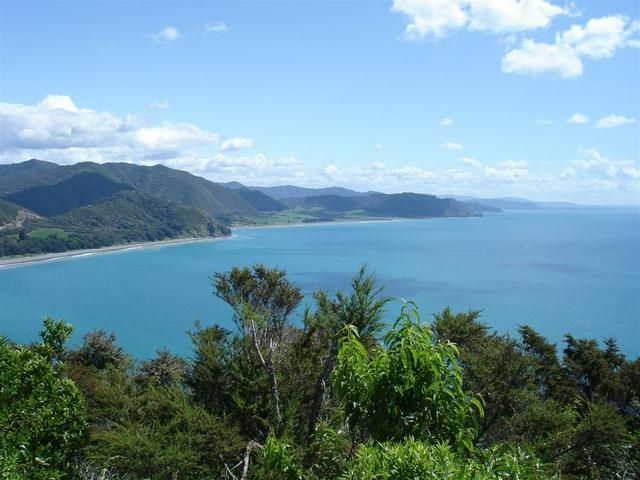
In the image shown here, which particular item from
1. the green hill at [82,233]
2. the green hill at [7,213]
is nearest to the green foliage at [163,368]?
the green hill at [82,233]

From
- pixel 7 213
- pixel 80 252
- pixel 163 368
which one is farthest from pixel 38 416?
pixel 7 213

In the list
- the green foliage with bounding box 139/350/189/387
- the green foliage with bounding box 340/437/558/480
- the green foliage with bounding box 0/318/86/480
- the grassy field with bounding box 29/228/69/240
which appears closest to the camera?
the green foliage with bounding box 340/437/558/480

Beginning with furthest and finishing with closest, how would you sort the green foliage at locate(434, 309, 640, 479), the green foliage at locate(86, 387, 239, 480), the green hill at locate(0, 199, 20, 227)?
the green hill at locate(0, 199, 20, 227) → the green foliage at locate(434, 309, 640, 479) → the green foliage at locate(86, 387, 239, 480)

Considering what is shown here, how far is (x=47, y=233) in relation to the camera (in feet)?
518

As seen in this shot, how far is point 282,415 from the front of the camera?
12.2 m

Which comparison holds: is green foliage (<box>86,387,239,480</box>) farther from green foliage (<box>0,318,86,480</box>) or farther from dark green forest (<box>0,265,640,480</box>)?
green foliage (<box>0,318,86,480</box>)

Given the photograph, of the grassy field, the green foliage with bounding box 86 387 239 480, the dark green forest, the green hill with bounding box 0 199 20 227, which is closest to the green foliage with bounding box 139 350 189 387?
the dark green forest

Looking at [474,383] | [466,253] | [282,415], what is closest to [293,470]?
[282,415]

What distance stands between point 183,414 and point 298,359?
3835mm

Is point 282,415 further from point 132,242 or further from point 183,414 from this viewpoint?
point 132,242

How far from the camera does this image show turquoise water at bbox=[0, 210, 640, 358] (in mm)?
62219

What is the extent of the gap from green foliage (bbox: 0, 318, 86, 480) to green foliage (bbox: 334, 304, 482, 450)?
17.5 feet

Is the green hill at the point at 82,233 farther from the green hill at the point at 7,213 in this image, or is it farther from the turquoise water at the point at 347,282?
the turquoise water at the point at 347,282

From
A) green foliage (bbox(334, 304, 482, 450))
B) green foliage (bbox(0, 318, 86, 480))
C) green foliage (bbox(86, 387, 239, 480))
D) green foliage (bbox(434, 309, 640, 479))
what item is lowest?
green foliage (bbox(434, 309, 640, 479))
